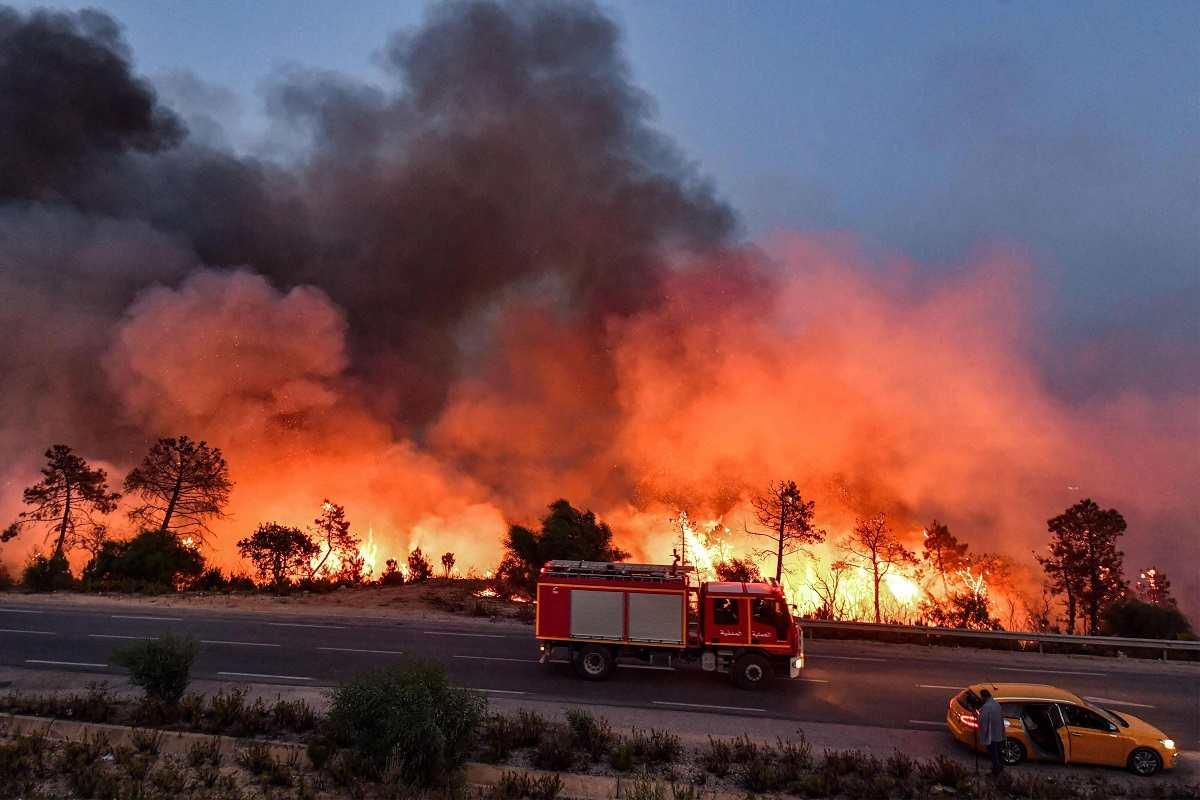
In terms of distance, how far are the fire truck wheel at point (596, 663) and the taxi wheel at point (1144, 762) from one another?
10.1 metres

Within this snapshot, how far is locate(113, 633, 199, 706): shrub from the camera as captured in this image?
13.0 metres

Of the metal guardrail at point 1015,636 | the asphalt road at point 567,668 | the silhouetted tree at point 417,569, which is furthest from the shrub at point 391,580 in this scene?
the metal guardrail at point 1015,636

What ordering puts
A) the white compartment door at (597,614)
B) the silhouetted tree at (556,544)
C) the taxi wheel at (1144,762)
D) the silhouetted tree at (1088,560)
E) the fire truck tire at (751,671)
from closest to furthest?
1. the taxi wheel at (1144,762)
2. the fire truck tire at (751,671)
3. the white compartment door at (597,614)
4. the silhouetted tree at (1088,560)
5. the silhouetted tree at (556,544)

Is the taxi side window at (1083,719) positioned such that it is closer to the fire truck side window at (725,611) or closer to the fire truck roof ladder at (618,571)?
the fire truck side window at (725,611)

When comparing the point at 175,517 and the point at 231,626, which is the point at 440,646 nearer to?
the point at 231,626

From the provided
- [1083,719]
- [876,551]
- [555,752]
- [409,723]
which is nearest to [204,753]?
[409,723]

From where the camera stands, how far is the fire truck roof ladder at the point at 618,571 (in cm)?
1730

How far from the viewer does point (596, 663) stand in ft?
56.2

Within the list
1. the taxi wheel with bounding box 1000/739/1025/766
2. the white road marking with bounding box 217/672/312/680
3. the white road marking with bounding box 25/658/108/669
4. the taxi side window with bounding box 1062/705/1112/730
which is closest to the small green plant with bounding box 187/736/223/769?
the white road marking with bounding box 217/672/312/680

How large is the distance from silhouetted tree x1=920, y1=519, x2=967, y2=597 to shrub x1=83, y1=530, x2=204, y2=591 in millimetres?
36914

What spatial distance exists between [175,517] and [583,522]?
2344 cm

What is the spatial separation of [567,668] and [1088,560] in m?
26.3

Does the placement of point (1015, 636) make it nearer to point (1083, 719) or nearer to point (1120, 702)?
point (1120, 702)

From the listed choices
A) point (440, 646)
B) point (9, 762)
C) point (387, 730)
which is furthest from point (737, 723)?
point (9, 762)
